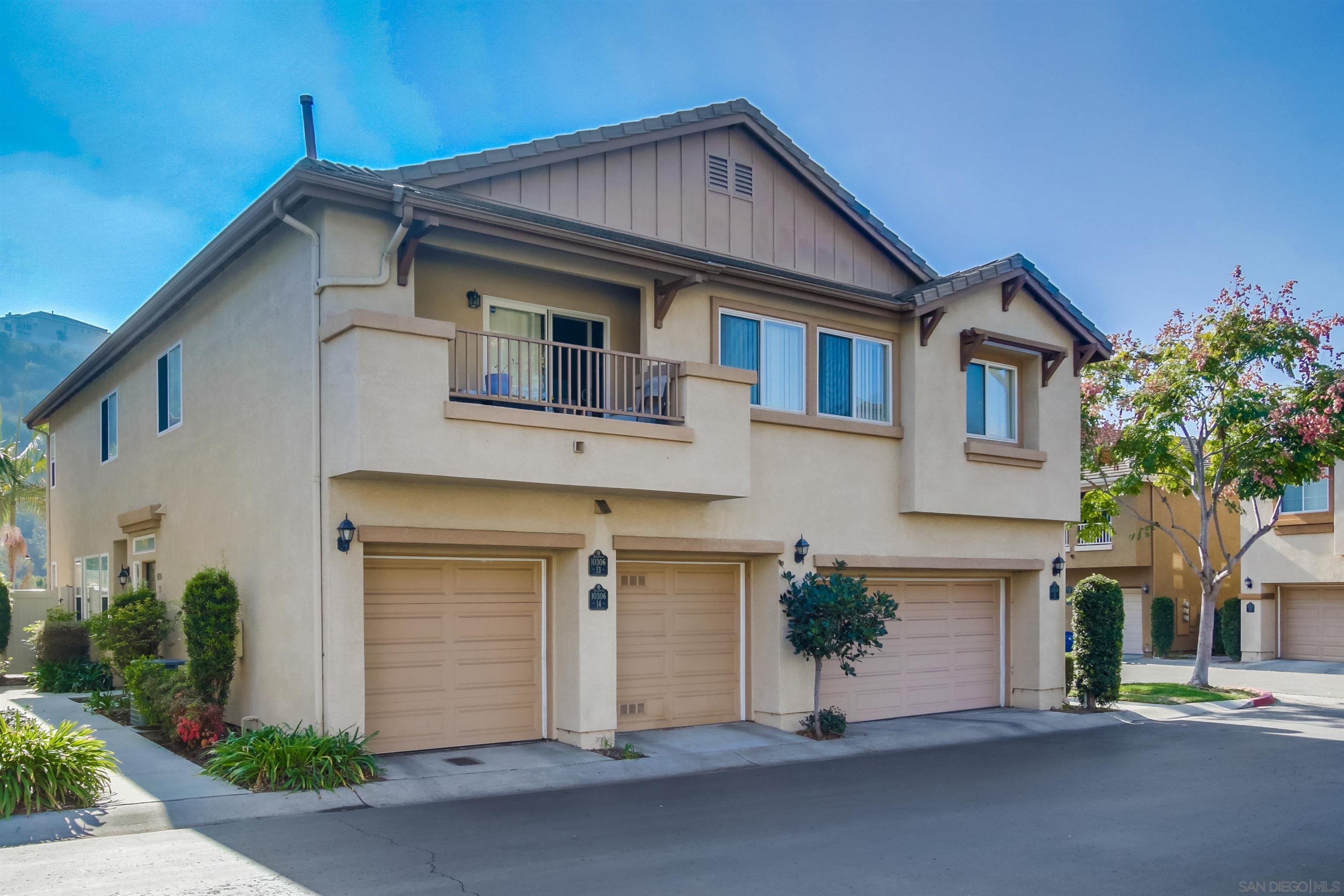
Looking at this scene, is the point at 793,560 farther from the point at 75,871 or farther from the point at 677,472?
the point at 75,871

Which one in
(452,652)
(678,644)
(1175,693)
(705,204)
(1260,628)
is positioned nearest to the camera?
(452,652)

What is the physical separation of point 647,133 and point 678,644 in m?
6.82

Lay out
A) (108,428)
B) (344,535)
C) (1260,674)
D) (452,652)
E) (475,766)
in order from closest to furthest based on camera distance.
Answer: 1. (344,535)
2. (475,766)
3. (452,652)
4. (108,428)
5. (1260,674)

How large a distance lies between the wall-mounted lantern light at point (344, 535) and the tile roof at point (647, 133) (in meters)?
3.88

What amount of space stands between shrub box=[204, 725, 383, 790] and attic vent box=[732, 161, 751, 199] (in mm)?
9000

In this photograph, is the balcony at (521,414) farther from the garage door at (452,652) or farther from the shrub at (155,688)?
the shrub at (155,688)

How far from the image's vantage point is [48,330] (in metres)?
126

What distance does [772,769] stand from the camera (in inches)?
484

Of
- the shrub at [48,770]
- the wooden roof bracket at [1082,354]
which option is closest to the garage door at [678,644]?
the shrub at [48,770]

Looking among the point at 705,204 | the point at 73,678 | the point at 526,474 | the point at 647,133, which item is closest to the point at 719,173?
the point at 705,204

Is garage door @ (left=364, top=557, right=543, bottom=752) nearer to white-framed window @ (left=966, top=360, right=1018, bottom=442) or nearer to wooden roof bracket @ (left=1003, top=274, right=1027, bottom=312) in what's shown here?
white-framed window @ (left=966, top=360, right=1018, bottom=442)

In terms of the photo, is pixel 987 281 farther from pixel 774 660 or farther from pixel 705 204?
pixel 774 660

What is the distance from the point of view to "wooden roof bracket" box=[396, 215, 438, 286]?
36.6 feet

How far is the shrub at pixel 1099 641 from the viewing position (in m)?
17.3
